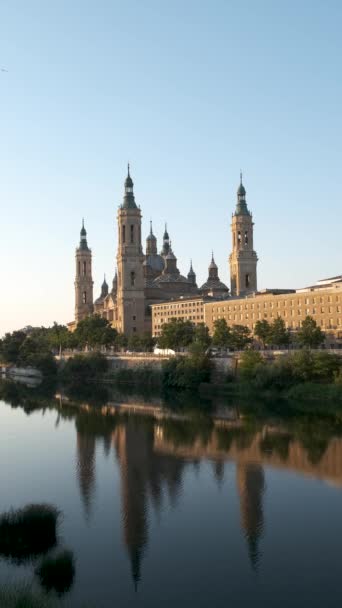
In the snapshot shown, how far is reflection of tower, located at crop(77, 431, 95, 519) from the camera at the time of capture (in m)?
30.0

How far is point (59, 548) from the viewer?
74.5 feet

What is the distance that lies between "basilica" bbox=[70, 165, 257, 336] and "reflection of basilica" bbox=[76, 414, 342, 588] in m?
63.1

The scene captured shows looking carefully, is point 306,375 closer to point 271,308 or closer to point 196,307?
point 271,308

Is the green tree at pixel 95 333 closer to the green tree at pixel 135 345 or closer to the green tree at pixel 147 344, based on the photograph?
the green tree at pixel 135 345

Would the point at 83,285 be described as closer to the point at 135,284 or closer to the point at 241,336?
the point at 135,284

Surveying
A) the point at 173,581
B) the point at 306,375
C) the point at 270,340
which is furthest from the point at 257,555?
the point at 270,340

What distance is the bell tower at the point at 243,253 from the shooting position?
362 feet

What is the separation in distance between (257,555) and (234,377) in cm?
4559

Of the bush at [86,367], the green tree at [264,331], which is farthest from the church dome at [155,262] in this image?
the green tree at [264,331]

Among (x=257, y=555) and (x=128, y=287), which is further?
(x=128, y=287)

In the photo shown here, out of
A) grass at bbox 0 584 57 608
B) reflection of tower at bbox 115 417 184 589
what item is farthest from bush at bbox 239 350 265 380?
grass at bbox 0 584 57 608

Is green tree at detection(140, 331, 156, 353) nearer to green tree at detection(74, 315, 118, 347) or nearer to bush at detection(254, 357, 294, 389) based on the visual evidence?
green tree at detection(74, 315, 118, 347)

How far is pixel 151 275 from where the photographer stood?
13612 cm

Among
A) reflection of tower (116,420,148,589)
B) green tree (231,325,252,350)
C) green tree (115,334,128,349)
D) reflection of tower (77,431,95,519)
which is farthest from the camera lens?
green tree (115,334,128,349)
